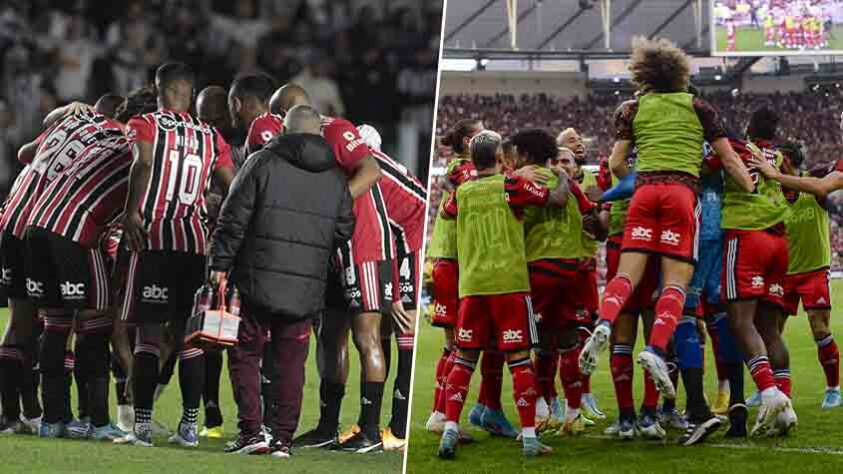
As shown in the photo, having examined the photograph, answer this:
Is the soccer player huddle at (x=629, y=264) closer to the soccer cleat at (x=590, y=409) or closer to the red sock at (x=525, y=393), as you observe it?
the red sock at (x=525, y=393)

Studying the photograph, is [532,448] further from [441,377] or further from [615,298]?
[441,377]

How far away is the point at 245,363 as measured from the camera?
3984 mm

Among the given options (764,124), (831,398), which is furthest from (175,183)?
(831,398)

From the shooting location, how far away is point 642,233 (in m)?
4.28

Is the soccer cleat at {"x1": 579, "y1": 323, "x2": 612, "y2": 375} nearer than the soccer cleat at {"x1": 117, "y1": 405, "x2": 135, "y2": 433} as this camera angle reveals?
Yes

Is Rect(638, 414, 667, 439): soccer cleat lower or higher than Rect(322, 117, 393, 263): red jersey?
lower

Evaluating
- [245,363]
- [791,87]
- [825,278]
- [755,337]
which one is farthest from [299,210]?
[791,87]

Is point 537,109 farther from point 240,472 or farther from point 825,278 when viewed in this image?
point 240,472

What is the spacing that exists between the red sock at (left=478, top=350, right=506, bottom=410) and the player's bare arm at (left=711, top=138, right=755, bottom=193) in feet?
3.43

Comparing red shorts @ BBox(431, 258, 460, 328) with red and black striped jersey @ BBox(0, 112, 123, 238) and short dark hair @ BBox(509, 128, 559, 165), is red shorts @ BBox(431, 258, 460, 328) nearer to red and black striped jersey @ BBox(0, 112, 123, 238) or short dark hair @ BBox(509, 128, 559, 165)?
short dark hair @ BBox(509, 128, 559, 165)

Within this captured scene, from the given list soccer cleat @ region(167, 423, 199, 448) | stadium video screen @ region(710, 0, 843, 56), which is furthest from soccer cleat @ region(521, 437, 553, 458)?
stadium video screen @ region(710, 0, 843, 56)

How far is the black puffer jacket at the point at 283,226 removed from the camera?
12.6ft

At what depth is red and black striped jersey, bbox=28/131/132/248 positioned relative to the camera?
411 cm

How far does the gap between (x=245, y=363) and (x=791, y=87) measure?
45.3 ft
